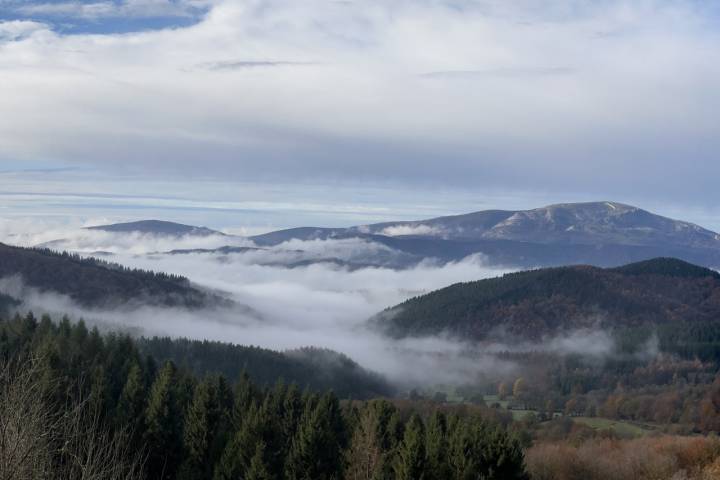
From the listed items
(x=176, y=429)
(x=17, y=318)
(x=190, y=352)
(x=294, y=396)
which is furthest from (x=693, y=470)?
(x=190, y=352)

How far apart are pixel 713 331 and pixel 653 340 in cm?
1466

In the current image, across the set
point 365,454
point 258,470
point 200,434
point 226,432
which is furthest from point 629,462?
point 200,434

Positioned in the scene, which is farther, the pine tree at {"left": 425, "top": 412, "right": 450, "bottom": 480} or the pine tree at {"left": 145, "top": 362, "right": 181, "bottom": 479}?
the pine tree at {"left": 145, "top": 362, "right": 181, "bottom": 479}

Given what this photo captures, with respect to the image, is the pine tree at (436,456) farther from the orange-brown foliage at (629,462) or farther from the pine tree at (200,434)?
the orange-brown foliage at (629,462)

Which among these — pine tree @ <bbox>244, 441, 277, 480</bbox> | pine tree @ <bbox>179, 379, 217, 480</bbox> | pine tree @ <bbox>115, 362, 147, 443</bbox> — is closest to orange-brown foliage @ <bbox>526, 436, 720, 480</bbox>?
pine tree @ <bbox>244, 441, 277, 480</bbox>

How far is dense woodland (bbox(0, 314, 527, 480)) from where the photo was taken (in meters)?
32.9

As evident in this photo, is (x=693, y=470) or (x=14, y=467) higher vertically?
(x=14, y=467)

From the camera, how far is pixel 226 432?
45750mm

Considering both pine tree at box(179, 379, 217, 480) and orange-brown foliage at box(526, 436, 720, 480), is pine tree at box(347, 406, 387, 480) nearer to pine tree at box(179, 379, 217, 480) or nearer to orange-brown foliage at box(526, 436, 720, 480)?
pine tree at box(179, 379, 217, 480)

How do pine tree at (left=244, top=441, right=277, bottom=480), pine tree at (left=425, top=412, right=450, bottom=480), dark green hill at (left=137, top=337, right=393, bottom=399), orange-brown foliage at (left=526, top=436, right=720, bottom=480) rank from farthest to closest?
dark green hill at (left=137, top=337, right=393, bottom=399)
orange-brown foliage at (left=526, top=436, right=720, bottom=480)
pine tree at (left=244, top=441, right=277, bottom=480)
pine tree at (left=425, top=412, right=450, bottom=480)

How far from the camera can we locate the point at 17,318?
245 feet

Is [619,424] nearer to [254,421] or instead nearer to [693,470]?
[693,470]

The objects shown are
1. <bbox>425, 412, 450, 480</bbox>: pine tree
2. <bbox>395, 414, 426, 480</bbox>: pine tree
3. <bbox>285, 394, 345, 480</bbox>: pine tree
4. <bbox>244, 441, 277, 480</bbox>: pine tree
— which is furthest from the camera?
<bbox>285, 394, 345, 480</bbox>: pine tree

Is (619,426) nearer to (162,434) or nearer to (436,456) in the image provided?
(436,456)
